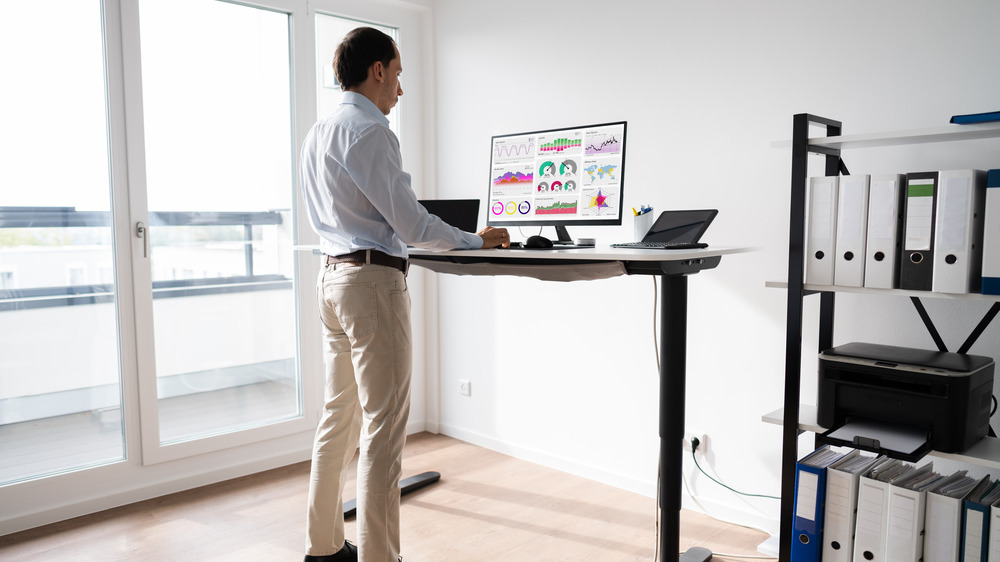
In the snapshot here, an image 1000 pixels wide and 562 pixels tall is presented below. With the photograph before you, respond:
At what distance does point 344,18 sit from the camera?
3395mm

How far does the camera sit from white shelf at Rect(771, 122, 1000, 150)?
1.70 metres

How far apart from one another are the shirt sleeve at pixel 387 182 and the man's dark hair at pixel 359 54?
207 millimetres

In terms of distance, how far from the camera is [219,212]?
10.1 ft

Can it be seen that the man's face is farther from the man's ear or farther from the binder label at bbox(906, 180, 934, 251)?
the binder label at bbox(906, 180, 934, 251)

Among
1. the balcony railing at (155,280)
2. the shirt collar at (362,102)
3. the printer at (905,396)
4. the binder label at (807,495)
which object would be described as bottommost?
the binder label at (807,495)

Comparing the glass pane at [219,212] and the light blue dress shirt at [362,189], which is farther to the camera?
the glass pane at [219,212]

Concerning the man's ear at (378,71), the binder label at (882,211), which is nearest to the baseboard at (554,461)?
the binder label at (882,211)

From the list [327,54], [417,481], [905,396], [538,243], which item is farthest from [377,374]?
[327,54]

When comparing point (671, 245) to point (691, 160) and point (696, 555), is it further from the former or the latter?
point (696, 555)

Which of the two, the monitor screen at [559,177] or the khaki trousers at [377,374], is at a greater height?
the monitor screen at [559,177]

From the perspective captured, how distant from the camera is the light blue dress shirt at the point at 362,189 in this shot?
1.86m

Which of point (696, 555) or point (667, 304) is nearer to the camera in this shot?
A: point (667, 304)

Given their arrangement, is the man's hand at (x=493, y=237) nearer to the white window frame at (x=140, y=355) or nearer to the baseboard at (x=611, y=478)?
the baseboard at (x=611, y=478)

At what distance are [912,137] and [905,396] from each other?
0.67 metres
